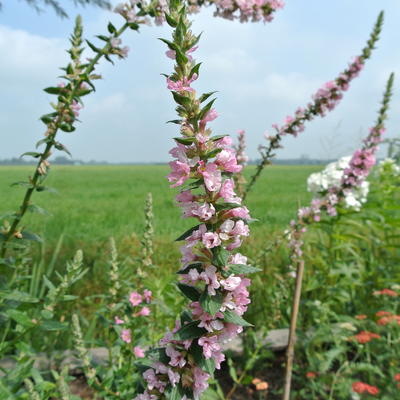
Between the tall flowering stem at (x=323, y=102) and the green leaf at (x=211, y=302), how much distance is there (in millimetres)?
2064

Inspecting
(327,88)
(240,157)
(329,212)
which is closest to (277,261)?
(329,212)

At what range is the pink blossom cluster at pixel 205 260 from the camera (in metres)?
0.84

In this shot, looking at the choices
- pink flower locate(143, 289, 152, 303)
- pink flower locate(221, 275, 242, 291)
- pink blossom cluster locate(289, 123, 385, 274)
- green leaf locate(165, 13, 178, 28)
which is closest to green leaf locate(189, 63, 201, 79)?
green leaf locate(165, 13, 178, 28)

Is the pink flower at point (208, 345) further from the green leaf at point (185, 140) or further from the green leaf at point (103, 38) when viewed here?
the green leaf at point (103, 38)

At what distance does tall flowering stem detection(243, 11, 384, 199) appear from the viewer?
3042 mm

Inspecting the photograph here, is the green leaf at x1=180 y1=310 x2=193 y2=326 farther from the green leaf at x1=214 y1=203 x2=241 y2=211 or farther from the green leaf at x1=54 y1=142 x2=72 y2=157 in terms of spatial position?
the green leaf at x1=54 y1=142 x2=72 y2=157

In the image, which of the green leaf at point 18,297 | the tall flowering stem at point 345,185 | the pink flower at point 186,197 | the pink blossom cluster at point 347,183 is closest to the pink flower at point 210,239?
the pink flower at point 186,197

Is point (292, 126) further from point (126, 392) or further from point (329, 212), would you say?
point (126, 392)

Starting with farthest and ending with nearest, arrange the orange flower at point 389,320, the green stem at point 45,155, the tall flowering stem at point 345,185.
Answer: the tall flowering stem at point 345,185 → the orange flower at point 389,320 → the green stem at point 45,155

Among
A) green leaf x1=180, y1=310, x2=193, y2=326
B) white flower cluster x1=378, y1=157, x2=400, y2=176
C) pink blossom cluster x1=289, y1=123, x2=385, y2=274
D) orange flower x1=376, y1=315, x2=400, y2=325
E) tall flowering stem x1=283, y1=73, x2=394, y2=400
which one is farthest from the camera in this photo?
white flower cluster x1=378, y1=157, x2=400, y2=176

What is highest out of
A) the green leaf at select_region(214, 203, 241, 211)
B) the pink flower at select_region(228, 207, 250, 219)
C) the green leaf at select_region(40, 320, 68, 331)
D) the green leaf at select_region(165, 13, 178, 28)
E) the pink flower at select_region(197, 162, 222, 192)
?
the green leaf at select_region(165, 13, 178, 28)

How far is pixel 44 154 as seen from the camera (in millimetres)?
1885

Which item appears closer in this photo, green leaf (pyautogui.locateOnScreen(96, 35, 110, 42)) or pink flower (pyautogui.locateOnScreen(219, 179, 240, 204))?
pink flower (pyautogui.locateOnScreen(219, 179, 240, 204))

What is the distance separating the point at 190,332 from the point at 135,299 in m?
1.23
